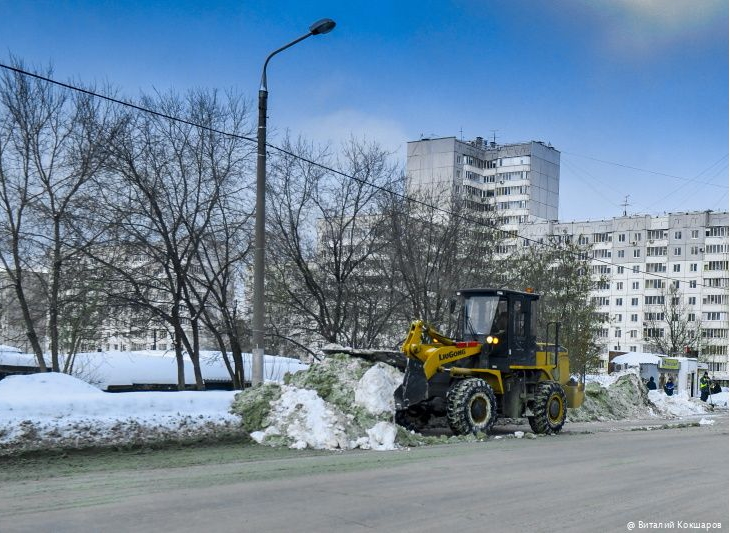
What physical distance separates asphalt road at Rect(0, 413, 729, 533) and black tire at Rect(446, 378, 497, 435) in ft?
9.66

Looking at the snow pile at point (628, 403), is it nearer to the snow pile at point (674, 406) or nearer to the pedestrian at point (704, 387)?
the snow pile at point (674, 406)

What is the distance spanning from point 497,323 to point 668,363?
3142cm

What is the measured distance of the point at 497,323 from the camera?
62.6ft

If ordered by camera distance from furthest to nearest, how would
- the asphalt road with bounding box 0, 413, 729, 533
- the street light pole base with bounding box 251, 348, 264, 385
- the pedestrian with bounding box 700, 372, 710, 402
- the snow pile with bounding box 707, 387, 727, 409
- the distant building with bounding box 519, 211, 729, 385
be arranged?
1. the distant building with bounding box 519, 211, 729, 385
2. the snow pile with bounding box 707, 387, 727, 409
3. the pedestrian with bounding box 700, 372, 710, 402
4. the street light pole base with bounding box 251, 348, 264, 385
5. the asphalt road with bounding box 0, 413, 729, 533

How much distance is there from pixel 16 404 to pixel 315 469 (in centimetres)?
479

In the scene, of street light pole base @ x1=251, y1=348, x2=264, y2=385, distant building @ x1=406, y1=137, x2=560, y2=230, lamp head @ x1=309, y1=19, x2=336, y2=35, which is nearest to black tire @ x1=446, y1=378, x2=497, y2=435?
street light pole base @ x1=251, y1=348, x2=264, y2=385

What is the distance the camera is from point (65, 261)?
2750 centimetres

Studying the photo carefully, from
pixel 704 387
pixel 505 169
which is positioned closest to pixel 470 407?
pixel 704 387

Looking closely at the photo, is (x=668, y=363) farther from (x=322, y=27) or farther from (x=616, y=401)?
(x=322, y=27)

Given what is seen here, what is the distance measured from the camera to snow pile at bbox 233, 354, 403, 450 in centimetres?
1522

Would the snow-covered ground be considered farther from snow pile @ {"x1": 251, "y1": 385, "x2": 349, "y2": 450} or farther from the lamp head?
the lamp head

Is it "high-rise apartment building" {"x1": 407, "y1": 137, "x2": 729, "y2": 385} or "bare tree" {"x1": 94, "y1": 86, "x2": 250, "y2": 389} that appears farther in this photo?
"high-rise apartment building" {"x1": 407, "y1": 137, "x2": 729, "y2": 385}

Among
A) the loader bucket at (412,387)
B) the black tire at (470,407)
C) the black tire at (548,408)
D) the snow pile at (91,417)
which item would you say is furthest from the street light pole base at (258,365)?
the black tire at (548,408)

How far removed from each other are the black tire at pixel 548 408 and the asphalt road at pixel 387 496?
5.23 meters
